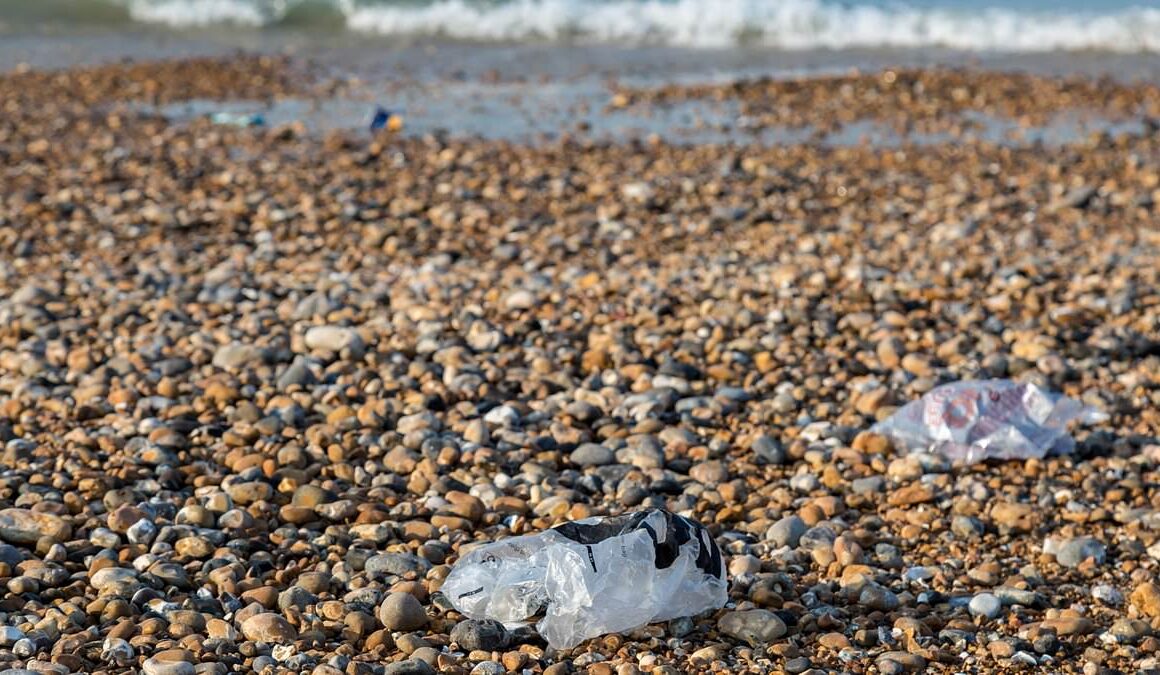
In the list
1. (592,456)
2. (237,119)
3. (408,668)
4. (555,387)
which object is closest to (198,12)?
(237,119)

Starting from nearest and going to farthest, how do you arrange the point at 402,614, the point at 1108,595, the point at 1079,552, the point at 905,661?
1. the point at 905,661
2. the point at 402,614
3. the point at 1108,595
4. the point at 1079,552

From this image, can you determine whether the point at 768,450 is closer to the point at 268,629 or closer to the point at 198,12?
the point at 268,629

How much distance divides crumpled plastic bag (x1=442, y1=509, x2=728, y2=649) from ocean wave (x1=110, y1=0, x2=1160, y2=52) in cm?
1440

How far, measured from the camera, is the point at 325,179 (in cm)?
947

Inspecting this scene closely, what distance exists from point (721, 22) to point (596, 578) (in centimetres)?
1573

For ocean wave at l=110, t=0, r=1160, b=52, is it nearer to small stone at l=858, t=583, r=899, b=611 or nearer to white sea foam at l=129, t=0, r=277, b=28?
white sea foam at l=129, t=0, r=277, b=28

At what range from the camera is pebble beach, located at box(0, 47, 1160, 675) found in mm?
3799

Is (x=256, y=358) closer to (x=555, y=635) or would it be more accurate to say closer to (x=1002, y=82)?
(x=555, y=635)

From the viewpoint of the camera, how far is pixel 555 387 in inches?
229

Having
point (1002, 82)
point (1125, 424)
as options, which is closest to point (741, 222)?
point (1125, 424)

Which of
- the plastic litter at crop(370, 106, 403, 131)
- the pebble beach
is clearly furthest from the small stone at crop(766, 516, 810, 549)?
the plastic litter at crop(370, 106, 403, 131)

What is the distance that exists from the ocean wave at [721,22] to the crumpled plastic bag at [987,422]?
493 inches

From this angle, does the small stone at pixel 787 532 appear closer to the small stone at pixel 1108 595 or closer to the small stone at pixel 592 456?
the small stone at pixel 592 456

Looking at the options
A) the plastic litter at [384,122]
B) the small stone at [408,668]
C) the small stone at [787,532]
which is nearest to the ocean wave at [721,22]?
the plastic litter at [384,122]
